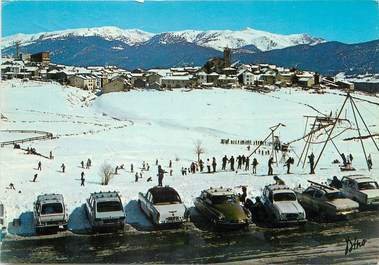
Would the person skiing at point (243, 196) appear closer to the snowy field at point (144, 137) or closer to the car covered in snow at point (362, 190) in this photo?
the snowy field at point (144, 137)

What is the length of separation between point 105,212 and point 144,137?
27.4m

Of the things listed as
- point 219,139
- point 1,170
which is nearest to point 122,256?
point 1,170

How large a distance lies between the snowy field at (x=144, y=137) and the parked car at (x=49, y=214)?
0.66 metres

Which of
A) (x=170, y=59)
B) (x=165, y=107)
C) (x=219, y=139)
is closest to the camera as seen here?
(x=219, y=139)

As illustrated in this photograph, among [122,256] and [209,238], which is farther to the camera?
[209,238]

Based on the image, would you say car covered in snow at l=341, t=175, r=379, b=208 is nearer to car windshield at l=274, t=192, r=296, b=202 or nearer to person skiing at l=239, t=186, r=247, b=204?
car windshield at l=274, t=192, r=296, b=202

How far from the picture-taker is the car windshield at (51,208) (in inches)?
570

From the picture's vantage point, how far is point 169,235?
1445 cm

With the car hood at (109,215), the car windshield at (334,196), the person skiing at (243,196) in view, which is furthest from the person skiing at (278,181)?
the car hood at (109,215)

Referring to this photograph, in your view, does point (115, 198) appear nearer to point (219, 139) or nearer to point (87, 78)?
point (219, 139)

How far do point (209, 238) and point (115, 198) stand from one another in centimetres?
317

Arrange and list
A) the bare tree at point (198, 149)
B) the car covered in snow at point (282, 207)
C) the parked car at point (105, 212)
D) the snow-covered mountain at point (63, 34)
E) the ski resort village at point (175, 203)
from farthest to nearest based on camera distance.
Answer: the bare tree at point (198, 149) < the snow-covered mountain at point (63, 34) < the car covered in snow at point (282, 207) < the parked car at point (105, 212) < the ski resort village at point (175, 203)

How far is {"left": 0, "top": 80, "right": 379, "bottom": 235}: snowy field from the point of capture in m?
18.7

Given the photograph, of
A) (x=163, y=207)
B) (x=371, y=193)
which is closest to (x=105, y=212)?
(x=163, y=207)
